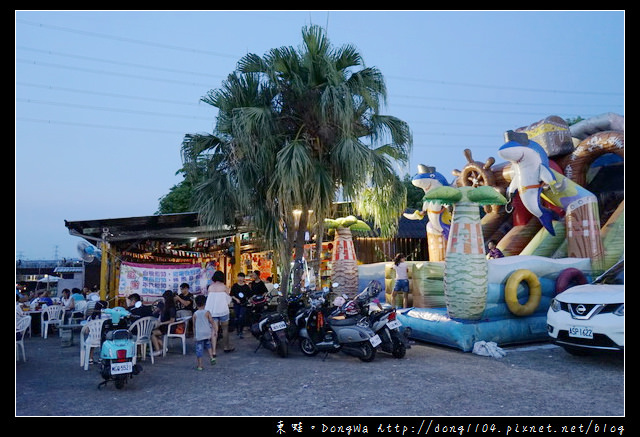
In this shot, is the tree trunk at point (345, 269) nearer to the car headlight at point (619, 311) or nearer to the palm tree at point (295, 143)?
the palm tree at point (295, 143)

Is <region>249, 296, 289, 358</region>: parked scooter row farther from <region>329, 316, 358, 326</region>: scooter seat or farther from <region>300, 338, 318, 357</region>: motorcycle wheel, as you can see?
<region>329, 316, 358, 326</region>: scooter seat

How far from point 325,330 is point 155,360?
8.70ft

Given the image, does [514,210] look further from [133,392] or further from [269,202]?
[133,392]

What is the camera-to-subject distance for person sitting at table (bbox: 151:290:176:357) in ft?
26.7

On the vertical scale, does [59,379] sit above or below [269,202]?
below

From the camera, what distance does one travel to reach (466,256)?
8.09 meters

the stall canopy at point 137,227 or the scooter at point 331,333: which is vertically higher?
the stall canopy at point 137,227

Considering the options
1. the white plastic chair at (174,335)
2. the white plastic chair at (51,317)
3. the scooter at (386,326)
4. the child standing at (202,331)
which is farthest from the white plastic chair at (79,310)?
the scooter at (386,326)

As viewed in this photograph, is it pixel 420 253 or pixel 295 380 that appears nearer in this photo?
pixel 295 380

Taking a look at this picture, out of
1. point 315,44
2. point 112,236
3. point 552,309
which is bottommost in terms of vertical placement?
point 552,309

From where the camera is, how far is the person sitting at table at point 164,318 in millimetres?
8133

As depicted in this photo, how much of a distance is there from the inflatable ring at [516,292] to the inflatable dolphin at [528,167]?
104 inches
